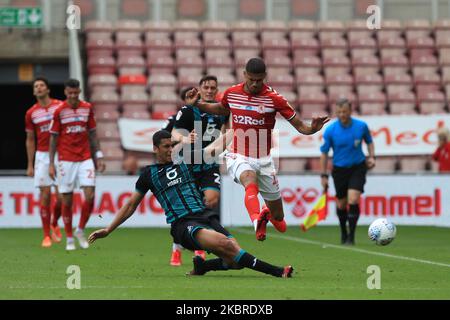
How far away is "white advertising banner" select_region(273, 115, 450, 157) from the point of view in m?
23.3

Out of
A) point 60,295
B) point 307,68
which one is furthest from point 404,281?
point 307,68

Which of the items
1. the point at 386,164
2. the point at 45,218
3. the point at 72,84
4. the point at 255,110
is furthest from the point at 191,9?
the point at 255,110

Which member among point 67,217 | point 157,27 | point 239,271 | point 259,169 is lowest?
point 67,217

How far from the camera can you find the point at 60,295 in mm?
8750

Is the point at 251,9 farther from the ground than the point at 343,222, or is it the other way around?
the point at 251,9

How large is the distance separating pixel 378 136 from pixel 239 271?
41.4 ft

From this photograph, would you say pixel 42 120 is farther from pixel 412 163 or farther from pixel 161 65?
pixel 412 163

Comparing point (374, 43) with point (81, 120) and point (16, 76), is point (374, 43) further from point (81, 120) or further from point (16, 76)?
point (81, 120)

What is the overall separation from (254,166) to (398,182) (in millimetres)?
9840

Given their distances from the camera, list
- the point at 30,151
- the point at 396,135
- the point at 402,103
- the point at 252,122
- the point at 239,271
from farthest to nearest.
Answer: the point at 402,103
the point at 396,135
the point at 30,151
the point at 252,122
the point at 239,271

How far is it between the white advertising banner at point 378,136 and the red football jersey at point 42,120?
715 centimetres

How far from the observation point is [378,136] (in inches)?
920

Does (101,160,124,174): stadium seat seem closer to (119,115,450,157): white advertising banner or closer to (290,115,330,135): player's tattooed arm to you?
(119,115,450,157): white advertising banner

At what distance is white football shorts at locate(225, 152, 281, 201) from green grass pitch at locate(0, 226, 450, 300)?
883mm
